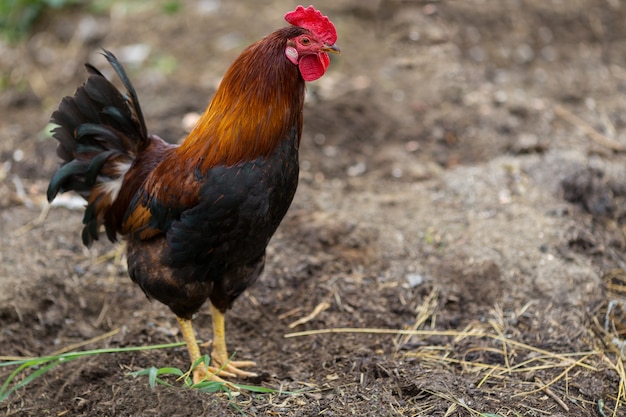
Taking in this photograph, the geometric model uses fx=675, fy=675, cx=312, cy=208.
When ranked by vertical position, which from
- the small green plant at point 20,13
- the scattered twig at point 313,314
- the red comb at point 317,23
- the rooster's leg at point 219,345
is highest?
the red comb at point 317,23

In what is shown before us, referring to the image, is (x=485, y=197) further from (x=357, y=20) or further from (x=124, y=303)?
(x=357, y=20)

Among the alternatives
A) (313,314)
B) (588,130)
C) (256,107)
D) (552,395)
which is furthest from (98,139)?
(588,130)

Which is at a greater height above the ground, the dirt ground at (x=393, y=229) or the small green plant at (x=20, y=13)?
the small green plant at (x=20, y=13)

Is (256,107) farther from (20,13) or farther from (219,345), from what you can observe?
(20,13)

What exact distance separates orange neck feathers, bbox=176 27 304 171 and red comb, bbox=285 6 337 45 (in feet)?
0.22

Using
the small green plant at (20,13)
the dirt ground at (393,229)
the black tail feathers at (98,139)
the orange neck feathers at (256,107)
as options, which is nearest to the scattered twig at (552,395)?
the dirt ground at (393,229)

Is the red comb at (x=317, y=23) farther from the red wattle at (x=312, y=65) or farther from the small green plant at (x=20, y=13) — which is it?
the small green plant at (x=20, y=13)

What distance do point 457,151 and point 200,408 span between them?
11.8 feet

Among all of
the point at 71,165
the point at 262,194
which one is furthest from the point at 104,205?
the point at 262,194

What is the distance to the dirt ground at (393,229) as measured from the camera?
11.8ft

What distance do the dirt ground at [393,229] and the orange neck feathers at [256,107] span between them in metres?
1.20

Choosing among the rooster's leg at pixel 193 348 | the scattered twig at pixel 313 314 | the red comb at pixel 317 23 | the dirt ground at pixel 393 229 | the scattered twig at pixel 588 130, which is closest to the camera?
the red comb at pixel 317 23

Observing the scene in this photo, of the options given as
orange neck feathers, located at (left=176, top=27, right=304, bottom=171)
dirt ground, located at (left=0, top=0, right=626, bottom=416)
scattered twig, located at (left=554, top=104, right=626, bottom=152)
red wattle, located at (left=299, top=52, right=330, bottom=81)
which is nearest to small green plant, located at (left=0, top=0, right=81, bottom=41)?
dirt ground, located at (left=0, top=0, right=626, bottom=416)

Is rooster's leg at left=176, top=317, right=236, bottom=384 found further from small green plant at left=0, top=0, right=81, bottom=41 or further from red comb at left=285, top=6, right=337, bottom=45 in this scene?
small green plant at left=0, top=0, right=81, bottom=41
